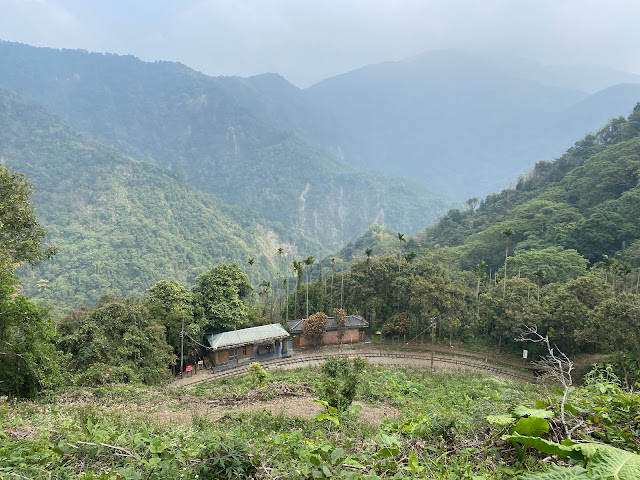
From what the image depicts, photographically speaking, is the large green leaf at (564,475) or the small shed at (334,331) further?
the small shed at (334,331)

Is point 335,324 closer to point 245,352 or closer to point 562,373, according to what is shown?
point 245,352

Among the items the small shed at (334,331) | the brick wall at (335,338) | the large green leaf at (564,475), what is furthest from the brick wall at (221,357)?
the large green leaf at (564,475)

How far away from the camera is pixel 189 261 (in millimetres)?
81375

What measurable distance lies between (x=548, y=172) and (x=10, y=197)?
250ft

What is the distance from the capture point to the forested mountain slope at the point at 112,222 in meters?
65.8

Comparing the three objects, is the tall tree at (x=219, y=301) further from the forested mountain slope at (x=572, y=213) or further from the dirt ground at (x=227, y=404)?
the forested mountain slope at (x=572, y=213)

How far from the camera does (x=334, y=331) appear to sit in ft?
95.8

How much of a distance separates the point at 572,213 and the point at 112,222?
94677 mm

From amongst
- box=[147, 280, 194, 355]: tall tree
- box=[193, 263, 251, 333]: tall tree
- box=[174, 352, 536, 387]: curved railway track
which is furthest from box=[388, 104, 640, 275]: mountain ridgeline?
box=[147, 280, 194, 355]: tall tree

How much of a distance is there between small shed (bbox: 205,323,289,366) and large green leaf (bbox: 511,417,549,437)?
24.3 m

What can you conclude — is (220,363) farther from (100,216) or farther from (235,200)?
(235,200)

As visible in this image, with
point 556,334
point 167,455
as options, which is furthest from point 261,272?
point 167,455

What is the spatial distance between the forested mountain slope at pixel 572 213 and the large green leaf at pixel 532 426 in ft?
123

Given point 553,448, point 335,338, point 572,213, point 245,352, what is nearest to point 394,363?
point 335,338
